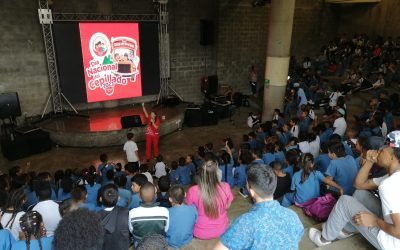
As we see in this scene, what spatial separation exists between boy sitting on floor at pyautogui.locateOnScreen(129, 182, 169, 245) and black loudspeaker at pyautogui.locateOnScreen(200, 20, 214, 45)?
9.51 m

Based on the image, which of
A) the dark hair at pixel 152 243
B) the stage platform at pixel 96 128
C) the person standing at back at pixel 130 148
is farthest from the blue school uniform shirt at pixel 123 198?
the stage platform at pixel 96 128

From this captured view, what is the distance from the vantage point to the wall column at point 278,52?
360 inches

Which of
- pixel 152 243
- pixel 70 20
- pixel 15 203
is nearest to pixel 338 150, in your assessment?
pixel 152 243

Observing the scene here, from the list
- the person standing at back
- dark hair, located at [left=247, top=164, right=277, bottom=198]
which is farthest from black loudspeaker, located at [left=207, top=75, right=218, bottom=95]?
dark hair, located at [left=247, top=164, right=277, bottom=198]

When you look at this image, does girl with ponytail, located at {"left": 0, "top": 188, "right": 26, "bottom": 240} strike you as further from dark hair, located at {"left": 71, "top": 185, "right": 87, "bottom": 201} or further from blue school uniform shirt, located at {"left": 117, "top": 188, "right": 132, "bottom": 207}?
blue school uniform shirt, located at {"left": 117, "top": 188, "right": 132, "bottom": 207}

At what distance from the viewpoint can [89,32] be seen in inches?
373

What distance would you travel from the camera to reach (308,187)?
386 centimetres

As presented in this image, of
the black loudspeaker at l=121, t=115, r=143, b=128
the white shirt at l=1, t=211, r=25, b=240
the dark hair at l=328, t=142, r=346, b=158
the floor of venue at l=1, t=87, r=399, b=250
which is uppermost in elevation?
the dark hair at l=328, t=142, r=346, b=158

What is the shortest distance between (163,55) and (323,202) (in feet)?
28.5

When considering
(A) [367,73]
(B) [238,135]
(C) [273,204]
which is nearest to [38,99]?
(B) [238,135]

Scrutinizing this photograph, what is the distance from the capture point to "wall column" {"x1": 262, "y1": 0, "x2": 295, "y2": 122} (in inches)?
360

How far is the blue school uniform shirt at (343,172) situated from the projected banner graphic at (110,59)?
26.1ft

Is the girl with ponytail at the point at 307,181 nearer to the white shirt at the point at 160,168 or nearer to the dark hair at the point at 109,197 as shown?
the dark hair at the point at 109,197

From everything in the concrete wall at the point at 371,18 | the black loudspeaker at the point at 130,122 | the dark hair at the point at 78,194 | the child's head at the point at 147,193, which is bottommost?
the black loudspeaker at the point at 130,122
